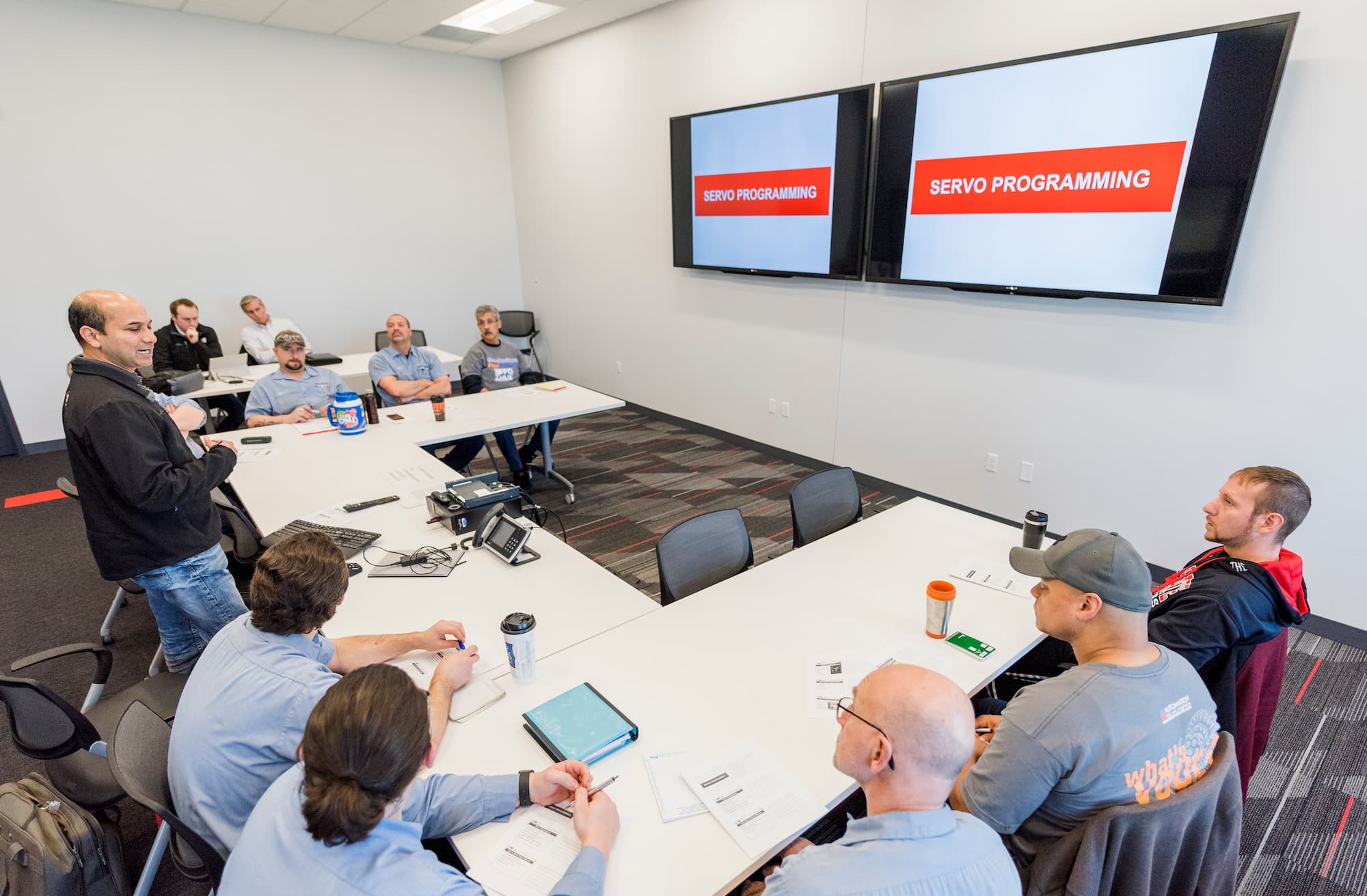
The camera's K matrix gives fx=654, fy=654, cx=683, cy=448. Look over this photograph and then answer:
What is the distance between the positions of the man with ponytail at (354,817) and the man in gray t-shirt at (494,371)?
3968 millimetres

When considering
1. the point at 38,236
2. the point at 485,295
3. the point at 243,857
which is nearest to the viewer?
the point at 243,857

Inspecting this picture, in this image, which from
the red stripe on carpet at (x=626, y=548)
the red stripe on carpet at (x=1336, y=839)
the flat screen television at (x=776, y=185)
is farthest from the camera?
the flat screen television at (x=776, y=185)

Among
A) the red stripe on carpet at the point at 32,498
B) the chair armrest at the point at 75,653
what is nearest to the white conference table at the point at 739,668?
the chair armrest at the point at 75,653

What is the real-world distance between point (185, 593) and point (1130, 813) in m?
2.91

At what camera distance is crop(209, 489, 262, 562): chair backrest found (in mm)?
3068

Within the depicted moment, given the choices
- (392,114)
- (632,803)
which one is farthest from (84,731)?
(392,114)

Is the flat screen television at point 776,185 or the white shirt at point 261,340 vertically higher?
the flat screen television at point 776,185

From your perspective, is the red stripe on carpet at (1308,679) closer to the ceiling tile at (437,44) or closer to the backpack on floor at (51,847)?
the backpack on floor at (51,847)

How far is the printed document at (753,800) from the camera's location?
136 cm

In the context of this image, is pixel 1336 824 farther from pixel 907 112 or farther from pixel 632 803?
pixel 907 112

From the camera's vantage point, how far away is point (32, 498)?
4.90 metres

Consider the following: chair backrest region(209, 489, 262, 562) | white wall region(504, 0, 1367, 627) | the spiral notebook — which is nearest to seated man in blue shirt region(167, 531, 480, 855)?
the spiral notebook

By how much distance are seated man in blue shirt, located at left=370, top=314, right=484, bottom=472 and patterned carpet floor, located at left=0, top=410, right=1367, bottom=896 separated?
25.0 inches

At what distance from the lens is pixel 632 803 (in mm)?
1426
